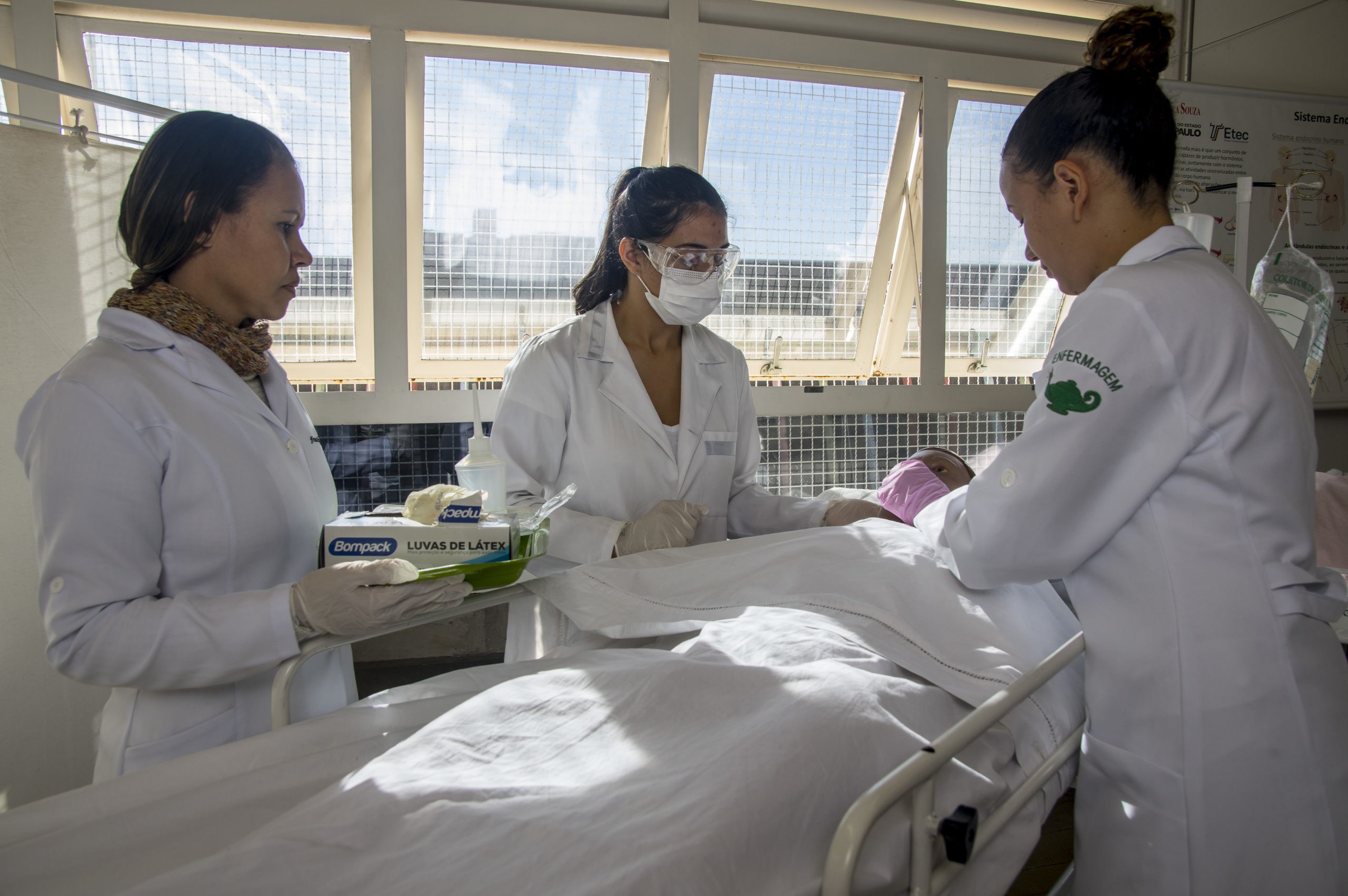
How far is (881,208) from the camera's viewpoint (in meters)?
3.65

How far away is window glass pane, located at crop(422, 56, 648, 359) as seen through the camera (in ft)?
10.2

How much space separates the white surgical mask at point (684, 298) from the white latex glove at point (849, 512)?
1.93 feet

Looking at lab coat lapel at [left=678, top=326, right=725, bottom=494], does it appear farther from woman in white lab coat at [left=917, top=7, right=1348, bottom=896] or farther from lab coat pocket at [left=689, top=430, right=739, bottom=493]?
woman in white lab coat at [left=917, top=7, right=1348, bottom=896]

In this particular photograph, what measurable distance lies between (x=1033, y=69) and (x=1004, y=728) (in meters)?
3.45

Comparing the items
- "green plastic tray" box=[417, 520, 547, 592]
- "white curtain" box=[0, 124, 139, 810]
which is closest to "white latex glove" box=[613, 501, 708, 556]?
"green plastic tray" box=[417, 520, 547, 592]

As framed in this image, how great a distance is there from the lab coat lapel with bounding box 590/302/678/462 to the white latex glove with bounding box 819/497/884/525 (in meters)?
0.42

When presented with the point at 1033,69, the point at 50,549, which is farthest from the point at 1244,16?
the point at 50,549

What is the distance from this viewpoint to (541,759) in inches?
34.6

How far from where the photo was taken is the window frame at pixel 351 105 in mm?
2779

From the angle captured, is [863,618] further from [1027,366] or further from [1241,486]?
[1027,366]

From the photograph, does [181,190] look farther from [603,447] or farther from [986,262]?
[986,262]

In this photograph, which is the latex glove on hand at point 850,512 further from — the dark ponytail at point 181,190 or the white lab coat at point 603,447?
the dark ponytail at point 181,190

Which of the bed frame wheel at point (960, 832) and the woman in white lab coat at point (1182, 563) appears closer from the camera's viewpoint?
the bed frame wheel at point (960, 832)

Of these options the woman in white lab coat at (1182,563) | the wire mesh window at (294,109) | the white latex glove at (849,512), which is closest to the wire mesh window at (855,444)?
the white latex glove at (849,512)
